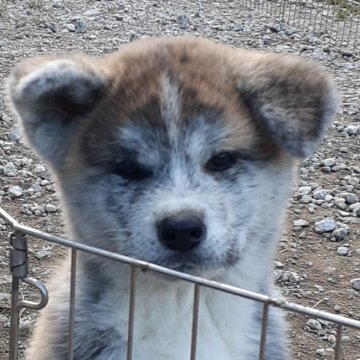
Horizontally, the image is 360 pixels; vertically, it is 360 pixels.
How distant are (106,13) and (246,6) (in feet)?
4.22

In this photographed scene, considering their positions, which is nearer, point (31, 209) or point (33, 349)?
point (33, 349)

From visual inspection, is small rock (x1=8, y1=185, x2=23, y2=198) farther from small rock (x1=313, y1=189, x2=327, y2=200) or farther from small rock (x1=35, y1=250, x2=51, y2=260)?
small rock (x1=313, y1=189, x2=327, y2=200)

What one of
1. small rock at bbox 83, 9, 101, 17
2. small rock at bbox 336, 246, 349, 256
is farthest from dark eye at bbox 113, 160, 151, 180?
small rock at bbox 83, 9, 101, 17

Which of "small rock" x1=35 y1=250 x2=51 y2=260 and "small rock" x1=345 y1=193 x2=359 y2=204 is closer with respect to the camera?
"small rock" x1=35 y1=250 x2=51 y2=260

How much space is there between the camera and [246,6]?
762 cm

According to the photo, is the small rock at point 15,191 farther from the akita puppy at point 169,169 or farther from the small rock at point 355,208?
the akita puppy at point 169,169

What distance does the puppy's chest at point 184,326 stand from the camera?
193cm

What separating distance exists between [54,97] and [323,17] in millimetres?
5456

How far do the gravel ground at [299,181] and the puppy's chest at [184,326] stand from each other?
0.87 metres

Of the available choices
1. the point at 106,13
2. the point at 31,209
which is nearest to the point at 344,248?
the point at 31,209

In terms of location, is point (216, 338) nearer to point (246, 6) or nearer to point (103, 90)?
point (103, 90)

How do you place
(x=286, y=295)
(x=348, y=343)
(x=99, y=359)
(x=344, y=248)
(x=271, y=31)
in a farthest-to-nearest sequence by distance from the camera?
(x=271, y=31) < (x=344, y=248) < (x=286, y=295) < (x=348, y=343) < (x=99, y=359)

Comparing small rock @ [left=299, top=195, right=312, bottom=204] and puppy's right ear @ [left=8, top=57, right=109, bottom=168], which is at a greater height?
puppy's right ear @ [left=8, top=57, right=109, bottom=168]

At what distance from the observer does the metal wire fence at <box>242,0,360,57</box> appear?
6.41 metres
